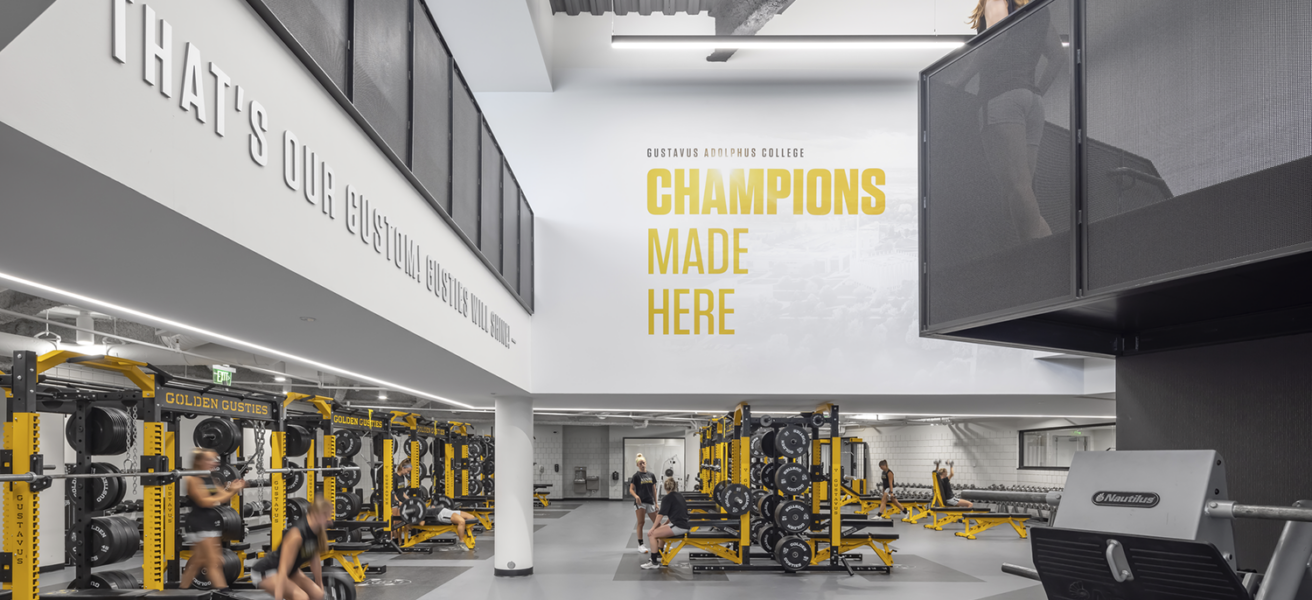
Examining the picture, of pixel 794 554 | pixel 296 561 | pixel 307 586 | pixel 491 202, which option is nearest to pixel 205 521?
pixel 307 586

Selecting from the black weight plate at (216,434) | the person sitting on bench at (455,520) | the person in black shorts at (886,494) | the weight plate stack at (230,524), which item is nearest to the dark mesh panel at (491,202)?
the black weight plate at (216,434)

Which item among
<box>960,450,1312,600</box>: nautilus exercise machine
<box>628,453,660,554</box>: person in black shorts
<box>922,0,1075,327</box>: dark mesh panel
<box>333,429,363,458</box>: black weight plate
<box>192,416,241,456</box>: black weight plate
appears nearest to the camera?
<box>960,450,1312,600</box>: nautilus exercise machine

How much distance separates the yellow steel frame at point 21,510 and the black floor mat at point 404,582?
4.11 meters

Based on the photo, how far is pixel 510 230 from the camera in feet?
25.0

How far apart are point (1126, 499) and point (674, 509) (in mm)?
8917

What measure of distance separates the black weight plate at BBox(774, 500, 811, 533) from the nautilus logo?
8.43 m

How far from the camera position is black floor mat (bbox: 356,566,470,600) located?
356 inches

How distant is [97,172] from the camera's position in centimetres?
180

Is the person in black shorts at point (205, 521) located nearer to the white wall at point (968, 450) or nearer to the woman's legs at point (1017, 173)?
the woman's legs at point (1017, 173)

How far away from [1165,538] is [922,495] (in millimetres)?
20760

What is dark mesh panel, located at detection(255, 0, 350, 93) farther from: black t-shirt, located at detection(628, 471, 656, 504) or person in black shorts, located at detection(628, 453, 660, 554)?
black t-shirt, located at detection(628, 471, 656, 504)

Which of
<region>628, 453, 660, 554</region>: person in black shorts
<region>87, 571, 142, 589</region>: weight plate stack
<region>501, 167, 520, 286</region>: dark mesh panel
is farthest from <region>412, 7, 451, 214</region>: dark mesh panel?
<region>628, 453, 660, 554</region>: person in black shorts

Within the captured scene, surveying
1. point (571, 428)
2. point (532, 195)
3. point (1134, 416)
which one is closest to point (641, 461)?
point (532, 195)

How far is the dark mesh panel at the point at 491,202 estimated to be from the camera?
6.32m
